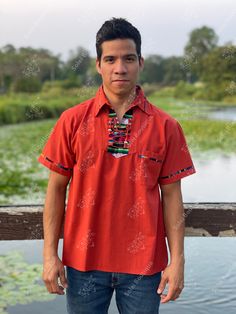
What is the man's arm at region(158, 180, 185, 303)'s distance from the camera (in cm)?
135

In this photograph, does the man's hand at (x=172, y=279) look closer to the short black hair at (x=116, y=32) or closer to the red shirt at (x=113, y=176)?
the red shirt at (x=113, y=176)

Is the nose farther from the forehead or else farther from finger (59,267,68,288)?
finger (59,267,68,288)

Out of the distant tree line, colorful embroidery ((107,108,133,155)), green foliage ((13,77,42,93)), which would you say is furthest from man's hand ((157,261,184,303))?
green foliage ((13,77,42,93))

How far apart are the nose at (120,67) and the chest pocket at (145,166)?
0.21 metres

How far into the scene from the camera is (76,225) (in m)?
1.35

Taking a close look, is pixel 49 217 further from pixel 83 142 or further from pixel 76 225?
pixel 83 142

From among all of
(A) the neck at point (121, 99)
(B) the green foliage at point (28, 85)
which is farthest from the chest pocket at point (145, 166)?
(B) the green foliage at point (28, 85)

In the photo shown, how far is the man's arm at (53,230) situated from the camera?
1331 mm

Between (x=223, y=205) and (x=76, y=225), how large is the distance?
535 millimetres

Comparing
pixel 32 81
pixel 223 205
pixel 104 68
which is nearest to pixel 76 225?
pixel 104 68

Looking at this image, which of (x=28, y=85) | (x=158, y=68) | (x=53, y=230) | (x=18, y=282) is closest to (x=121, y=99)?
(x=53, y=230)

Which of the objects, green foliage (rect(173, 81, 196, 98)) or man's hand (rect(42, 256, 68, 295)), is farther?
green foliage (rect(173, 81, 196, 98))

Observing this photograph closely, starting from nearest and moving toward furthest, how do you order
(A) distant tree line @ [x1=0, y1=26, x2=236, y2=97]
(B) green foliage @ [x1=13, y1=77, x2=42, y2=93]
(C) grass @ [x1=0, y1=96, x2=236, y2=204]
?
(C) grass @ [x1=0, y1=96, x2=236, y2=204], (A) distant tree line @ [x1=0, y1=26, x2=236, y2=97], (B) green foliage @ [x1=13, y1=77, x2=42, y2=93]

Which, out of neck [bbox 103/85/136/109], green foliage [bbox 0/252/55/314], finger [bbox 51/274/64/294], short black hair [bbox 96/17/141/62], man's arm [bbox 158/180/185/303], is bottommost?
green foliage [bbox 0/252/55/314]
